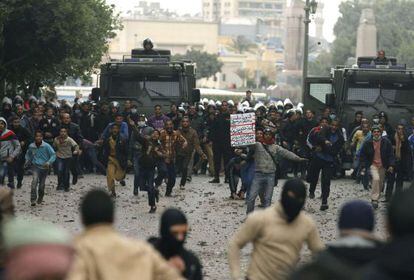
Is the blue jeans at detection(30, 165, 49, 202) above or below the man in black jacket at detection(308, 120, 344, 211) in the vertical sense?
below

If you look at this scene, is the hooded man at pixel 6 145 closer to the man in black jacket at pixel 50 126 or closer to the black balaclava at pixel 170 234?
the man in black jacket at pixel 50 126

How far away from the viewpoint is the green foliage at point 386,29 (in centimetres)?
12144

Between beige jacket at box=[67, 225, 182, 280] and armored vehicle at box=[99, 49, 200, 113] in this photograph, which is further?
armored vehicle at box=[99, 49, 200, 113]

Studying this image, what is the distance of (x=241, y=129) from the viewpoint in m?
23.6

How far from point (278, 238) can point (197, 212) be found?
12.0 meters

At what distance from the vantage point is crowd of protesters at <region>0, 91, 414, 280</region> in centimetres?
503

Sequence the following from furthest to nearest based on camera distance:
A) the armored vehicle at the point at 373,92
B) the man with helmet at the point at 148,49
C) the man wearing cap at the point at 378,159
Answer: the man with helmet at the point at 148,49 → the armored vehicle at the point at 373,92 → the man wearing cap at the point at 378,159

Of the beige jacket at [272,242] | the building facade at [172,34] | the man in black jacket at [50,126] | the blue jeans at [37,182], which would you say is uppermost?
the beige jacket at [272,242]

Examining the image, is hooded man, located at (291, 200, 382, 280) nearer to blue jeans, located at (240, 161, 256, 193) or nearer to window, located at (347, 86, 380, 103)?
blue jeans, located at (240, 161, 256, 193)

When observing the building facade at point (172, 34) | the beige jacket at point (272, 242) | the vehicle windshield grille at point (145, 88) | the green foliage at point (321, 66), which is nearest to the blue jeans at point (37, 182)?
the vehicle windshield grille at point (145, 88)

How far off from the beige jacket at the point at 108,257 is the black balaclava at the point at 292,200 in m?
2.03

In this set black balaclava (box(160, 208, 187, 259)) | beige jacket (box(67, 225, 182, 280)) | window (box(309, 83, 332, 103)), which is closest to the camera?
beige jacket (box(67, 225, 182, 280))

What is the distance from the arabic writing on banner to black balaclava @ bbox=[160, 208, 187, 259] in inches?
631

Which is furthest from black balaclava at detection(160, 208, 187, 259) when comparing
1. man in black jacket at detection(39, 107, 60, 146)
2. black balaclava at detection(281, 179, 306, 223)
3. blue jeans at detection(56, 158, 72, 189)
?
man in black jacket at detection(39, 107, 60, 146)
